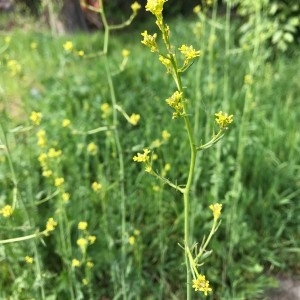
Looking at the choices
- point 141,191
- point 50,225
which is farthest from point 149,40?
point 141,191

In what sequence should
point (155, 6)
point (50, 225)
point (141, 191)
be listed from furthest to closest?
point (141, 191) < point (50, 225) < point (155, 6)

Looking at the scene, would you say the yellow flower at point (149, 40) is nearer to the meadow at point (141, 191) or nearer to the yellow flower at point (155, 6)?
the yellow flower at point (155, 6)

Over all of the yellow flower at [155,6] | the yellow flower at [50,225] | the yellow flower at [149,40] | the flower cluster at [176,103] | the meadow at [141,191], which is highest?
the yellow flower at [155,6]

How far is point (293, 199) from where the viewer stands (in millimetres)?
2912

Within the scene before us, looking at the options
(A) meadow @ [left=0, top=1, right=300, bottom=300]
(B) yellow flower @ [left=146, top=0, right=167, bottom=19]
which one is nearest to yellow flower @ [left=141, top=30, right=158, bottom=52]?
(B) yellow flower @ [left=146, top=0, right=167, bottom=19]

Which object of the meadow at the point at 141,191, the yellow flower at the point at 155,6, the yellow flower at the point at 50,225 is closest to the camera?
the yellow flower at the point at 155,6

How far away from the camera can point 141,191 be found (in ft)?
9.10

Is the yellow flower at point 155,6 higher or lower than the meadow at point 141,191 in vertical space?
higher

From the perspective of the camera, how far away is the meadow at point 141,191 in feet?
7.30

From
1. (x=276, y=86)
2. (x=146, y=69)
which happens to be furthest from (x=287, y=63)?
(x=146, y=69)

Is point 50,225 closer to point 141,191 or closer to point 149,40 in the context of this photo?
point 149,40

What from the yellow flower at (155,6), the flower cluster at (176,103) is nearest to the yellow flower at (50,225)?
the flower cluster at (176,103)

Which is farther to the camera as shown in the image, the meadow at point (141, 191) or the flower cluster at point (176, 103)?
the meadow at point (141, 191)

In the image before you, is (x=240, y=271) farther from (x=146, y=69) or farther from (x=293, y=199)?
(x=146, y=69)
